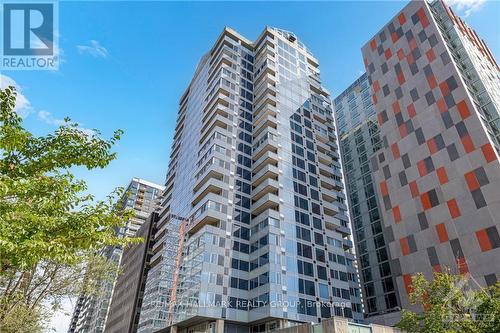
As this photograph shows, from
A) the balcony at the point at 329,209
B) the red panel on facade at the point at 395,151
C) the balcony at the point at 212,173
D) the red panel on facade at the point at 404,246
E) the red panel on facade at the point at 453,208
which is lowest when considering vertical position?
the red panel on facade at the point at 404,246

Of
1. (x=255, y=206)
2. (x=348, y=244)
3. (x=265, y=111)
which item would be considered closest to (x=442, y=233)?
(x=348, y=244)

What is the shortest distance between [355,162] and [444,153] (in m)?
30.1

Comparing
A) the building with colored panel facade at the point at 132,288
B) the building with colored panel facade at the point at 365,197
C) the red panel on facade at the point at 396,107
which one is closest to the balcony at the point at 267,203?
the building with colored panel facade at the point at 365,197

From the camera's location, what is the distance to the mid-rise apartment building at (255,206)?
4581 cm

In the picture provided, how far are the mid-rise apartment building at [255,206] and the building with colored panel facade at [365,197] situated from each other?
3.83 m

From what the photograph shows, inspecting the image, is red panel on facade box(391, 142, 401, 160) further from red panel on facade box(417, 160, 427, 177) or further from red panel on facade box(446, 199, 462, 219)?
red panel on facade box(446, 199, 462, 219)

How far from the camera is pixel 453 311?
2052 centimetres

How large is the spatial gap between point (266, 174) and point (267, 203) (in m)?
5.97

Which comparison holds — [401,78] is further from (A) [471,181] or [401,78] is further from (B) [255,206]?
(B) [255,206]

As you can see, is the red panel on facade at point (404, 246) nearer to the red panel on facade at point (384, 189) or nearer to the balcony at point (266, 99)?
the red panel on facade at point (384, 189)

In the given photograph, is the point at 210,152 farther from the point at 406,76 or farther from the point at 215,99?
the point at 406,76

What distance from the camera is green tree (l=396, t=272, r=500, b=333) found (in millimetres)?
18472

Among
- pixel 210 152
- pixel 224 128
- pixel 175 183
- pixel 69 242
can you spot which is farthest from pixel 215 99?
pixel 69 242

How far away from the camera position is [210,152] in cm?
5866
